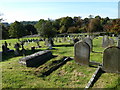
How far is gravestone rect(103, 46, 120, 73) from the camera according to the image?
8.55 m

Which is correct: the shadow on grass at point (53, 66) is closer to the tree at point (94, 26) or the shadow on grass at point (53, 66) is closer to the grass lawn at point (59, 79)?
the grass lawn at point (59, 79)

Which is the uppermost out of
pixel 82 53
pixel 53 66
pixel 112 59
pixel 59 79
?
pixel 82 53

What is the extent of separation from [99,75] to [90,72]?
73 centimetres

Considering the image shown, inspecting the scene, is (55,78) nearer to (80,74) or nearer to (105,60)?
(80,74)

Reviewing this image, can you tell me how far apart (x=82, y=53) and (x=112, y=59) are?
2.55 m

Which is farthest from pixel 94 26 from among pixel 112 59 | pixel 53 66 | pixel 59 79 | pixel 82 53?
pixel 59 79

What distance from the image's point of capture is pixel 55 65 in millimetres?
10766

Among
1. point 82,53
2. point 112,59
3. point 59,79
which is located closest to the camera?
point 59,79

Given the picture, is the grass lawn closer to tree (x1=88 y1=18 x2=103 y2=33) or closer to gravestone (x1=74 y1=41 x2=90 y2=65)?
gravestone (x1=74 y1=41 x2=90 y2=65)

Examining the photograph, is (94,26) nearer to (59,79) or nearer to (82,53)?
(82,53)

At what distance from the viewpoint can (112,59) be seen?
344 inches

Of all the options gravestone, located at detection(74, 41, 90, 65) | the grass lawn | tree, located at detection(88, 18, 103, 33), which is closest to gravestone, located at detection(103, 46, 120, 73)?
the grass lawn

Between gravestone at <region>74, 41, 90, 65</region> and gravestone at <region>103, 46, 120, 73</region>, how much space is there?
64.3 inches

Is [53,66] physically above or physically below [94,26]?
below
